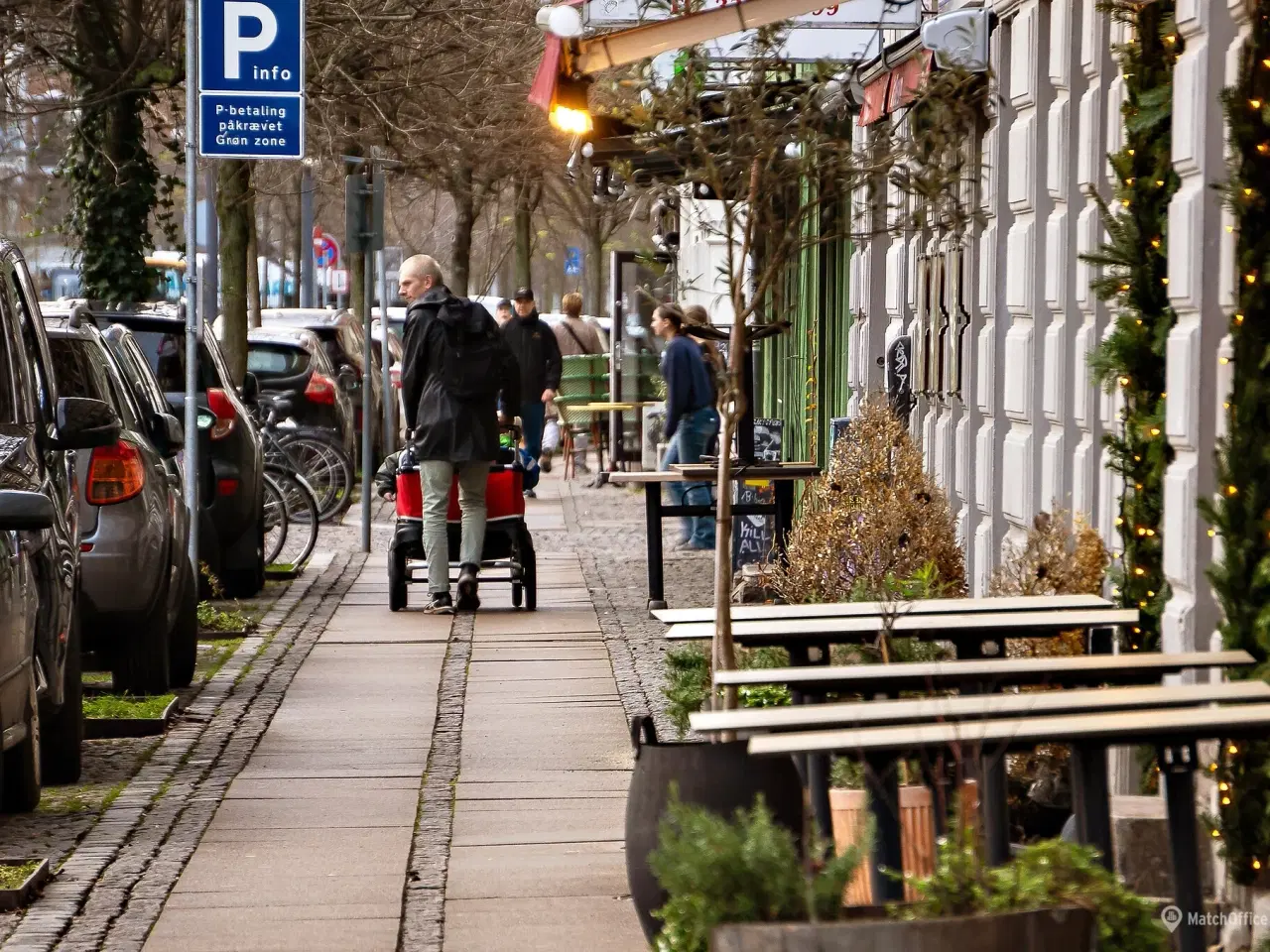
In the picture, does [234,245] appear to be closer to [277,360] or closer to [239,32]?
[277,360]

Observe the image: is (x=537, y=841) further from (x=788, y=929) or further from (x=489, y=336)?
(x=489, y=336)

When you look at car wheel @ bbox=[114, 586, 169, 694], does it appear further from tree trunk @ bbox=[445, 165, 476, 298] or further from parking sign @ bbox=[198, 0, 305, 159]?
tree trunk @ bbox=[445, 165, 476, 298]

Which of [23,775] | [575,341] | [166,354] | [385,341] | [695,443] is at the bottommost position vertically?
[23,775]

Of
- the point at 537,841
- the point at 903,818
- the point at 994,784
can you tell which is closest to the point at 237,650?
the point at 537,841

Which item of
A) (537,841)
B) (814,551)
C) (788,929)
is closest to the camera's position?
(788,929)

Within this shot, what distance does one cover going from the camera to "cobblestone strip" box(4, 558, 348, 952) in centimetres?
591

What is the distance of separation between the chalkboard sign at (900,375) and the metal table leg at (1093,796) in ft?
26.8

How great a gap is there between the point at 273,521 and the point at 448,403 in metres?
3.24

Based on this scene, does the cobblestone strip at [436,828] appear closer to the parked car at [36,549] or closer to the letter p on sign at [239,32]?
the parked car at [36,549]

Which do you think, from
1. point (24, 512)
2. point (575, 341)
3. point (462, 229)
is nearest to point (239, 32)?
point (24, 512)

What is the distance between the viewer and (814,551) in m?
9.38

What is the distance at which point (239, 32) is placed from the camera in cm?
1194

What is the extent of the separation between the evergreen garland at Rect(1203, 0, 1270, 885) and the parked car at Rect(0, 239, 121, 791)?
11.2 ft

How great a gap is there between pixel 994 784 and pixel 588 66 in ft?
12.2
